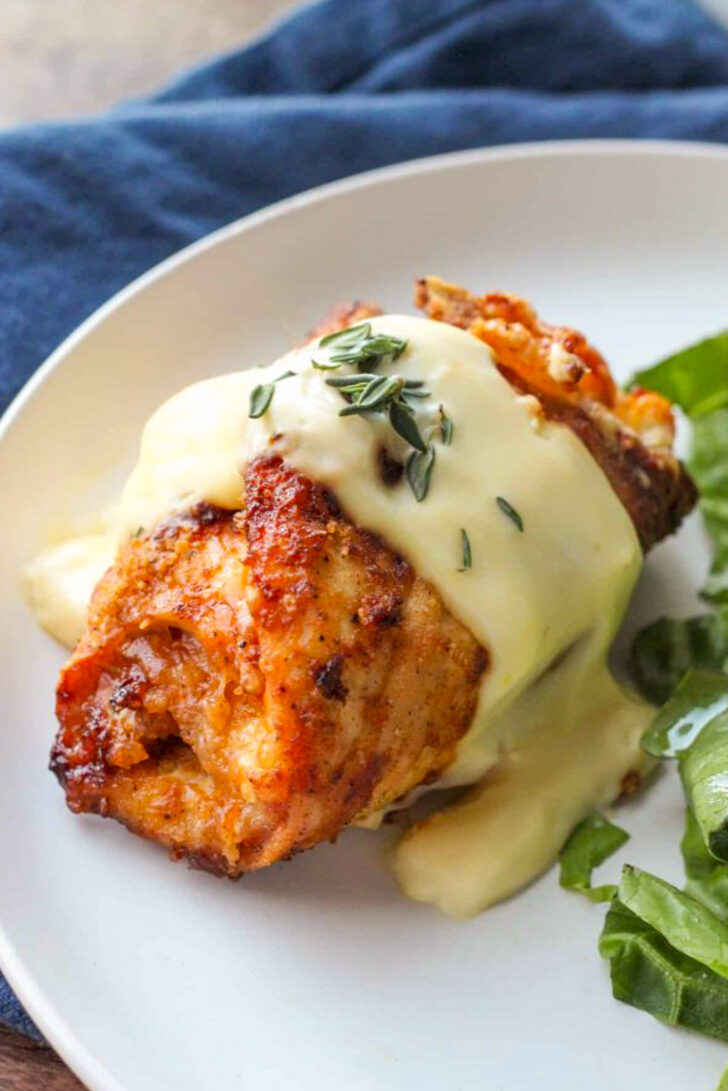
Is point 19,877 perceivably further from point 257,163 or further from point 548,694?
point 257,163

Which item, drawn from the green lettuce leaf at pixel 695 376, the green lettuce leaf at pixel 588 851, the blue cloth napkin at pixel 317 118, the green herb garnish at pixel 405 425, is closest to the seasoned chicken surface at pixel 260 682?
the green herb garnish at pixel 405 425

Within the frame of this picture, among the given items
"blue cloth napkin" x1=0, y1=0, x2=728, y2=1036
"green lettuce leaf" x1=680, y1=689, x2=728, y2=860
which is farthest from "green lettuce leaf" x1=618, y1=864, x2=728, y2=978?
"blue cloth napkin" x1=0, y1=0, x2=728, y2=1036

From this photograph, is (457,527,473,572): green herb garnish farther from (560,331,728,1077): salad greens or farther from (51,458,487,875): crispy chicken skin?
(560,331,728,1077): salad greens

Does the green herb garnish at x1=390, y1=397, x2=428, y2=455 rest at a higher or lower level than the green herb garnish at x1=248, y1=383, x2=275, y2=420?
lower

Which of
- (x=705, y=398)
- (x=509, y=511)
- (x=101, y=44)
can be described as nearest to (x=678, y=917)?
(x=509, y=511)

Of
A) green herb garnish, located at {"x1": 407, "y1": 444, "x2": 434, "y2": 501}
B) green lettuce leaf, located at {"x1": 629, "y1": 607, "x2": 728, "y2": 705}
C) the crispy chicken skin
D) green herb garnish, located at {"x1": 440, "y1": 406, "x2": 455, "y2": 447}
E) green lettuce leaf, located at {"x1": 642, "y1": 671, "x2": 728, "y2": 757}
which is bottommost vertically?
green lettuce leaf, located at {"x1": 629, "y1": 607, "x2": 728, "y2": 705}

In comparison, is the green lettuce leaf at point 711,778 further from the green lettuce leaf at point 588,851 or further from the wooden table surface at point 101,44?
the wooden table surface at point 101,44
